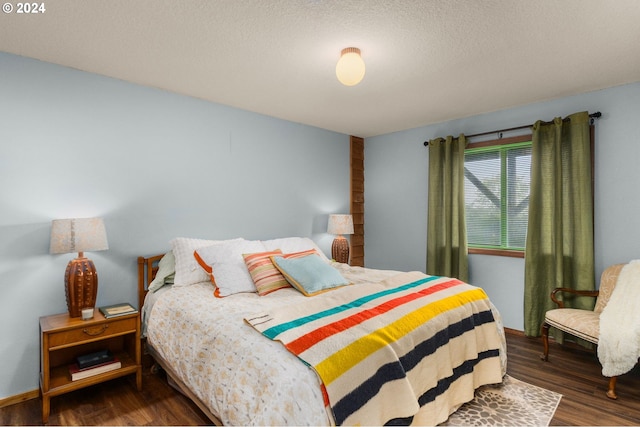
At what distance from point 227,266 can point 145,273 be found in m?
0.87

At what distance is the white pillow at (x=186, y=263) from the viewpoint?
2838 millimetres

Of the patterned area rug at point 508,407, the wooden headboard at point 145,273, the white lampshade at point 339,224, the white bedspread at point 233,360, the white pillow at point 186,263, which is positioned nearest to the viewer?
the white bedspread at point 233,360

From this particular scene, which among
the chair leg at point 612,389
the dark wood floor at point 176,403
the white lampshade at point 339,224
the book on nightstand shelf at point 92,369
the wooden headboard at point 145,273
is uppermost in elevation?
the white lampshade at point 339,224

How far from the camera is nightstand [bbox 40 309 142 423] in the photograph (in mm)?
2197

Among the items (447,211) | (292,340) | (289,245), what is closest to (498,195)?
(447,211)

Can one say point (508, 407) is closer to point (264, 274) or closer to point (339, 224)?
point (264, 274)

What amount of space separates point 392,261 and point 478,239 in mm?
1238

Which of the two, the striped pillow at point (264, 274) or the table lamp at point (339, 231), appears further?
the table lamp at point (339, 231)

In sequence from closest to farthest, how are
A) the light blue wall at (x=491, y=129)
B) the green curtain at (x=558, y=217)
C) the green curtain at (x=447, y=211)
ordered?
1. the light blue wall at (x=491, y=129)
2. the green curtain at (x=558, y=217)
3. the green curtain at (x=447, y=211)

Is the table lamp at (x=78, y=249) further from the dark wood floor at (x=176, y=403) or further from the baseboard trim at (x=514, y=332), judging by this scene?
the baseboard trim at (x=514, y=332)

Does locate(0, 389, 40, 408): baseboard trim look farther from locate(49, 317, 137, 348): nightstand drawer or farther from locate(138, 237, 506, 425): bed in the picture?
locate(138, 237, 506, 425): bed

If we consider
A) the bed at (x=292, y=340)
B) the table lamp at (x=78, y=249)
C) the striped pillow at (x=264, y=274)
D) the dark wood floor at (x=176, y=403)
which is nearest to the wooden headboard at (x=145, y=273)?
the bed at (x=292, y=340)

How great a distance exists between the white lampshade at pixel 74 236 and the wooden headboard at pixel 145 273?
1.98 feet

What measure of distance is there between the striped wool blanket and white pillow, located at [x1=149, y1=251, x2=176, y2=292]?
1320mm
